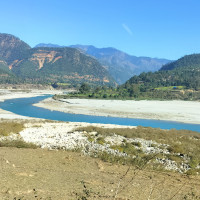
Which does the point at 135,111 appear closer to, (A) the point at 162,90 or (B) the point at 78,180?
(B) the point at 78,180

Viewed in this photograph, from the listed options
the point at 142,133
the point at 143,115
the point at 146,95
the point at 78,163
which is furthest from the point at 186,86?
the point at 78,163

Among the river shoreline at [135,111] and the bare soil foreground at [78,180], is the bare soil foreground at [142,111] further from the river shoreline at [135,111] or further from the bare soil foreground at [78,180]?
the bare soil foreground at [78,180]

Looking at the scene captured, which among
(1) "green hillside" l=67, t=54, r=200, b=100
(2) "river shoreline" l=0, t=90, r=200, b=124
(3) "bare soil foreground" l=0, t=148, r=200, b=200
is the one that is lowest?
(2) "river shoreline" l=0, t=90, r=200, b=124

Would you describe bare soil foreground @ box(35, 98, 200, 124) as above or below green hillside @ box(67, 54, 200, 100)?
below

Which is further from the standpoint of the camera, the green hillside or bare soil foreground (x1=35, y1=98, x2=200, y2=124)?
the green hillside

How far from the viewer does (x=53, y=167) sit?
14430 millimetres

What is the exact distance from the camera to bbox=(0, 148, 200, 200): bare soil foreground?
400 inches

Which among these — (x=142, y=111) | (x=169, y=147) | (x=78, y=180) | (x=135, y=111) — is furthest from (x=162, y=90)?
(x=78, y=180)

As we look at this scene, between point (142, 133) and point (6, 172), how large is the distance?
1880cm

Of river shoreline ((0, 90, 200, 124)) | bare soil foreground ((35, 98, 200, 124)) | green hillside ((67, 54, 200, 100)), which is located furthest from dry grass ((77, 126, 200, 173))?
green hillside ((67, 54, 200, 100))

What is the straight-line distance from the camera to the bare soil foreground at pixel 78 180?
1015 centimetres

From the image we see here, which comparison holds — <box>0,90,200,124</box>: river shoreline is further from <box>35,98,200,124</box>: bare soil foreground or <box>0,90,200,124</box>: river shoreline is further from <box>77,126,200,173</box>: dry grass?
<box>77,126,200,173</box>: dry grass

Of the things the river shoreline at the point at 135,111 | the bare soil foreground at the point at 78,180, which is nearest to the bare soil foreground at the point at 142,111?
the river shoreline at the point at 135,111

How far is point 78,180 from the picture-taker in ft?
39.6
